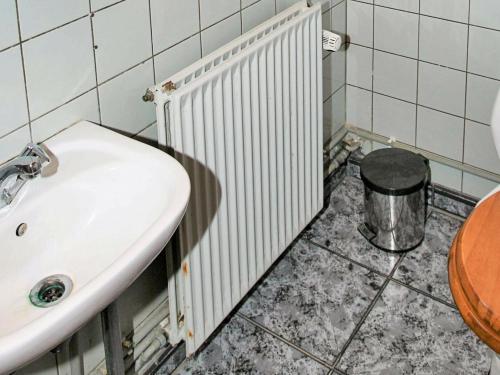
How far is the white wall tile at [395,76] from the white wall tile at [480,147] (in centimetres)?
21

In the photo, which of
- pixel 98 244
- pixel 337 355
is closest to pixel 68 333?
pixel 98 244

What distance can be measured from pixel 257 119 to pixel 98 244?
64 centimetres

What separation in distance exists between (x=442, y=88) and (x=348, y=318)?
31.0 inches

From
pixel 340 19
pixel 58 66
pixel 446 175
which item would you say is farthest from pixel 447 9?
pixel 58 66

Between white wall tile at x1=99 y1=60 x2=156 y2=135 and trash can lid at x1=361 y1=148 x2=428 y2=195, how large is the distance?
863mm

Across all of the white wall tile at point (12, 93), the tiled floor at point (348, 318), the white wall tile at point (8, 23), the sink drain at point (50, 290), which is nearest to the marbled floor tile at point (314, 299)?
the tiled floor at point (348, 318)

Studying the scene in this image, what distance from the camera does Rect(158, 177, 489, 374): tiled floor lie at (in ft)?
6.48

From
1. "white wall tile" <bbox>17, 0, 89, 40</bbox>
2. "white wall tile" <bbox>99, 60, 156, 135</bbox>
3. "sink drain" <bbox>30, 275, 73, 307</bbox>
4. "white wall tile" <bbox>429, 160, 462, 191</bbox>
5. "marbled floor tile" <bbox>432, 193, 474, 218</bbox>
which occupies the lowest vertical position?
"marbled floor tile" <bbox>432, 193, 474, 218</bbox>

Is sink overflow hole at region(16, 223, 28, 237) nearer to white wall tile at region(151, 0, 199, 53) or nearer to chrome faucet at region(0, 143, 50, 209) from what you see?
chrome faucet at region(0, 143, 50, 209)

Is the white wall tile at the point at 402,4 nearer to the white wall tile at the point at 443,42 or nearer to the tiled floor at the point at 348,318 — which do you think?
the white wall tile at the point at 443,42

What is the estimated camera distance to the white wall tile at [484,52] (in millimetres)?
2120

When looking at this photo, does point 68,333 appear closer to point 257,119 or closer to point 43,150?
point 43,150

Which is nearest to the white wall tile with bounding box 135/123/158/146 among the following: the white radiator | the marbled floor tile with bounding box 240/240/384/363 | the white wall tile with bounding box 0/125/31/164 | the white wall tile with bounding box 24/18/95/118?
the white radiator

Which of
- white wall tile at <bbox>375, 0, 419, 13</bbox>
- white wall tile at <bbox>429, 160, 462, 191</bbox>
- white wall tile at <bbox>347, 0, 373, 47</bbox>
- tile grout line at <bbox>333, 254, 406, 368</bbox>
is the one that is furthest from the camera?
white wall tile at <bbox>429, 160, 462, 191</bbox>
